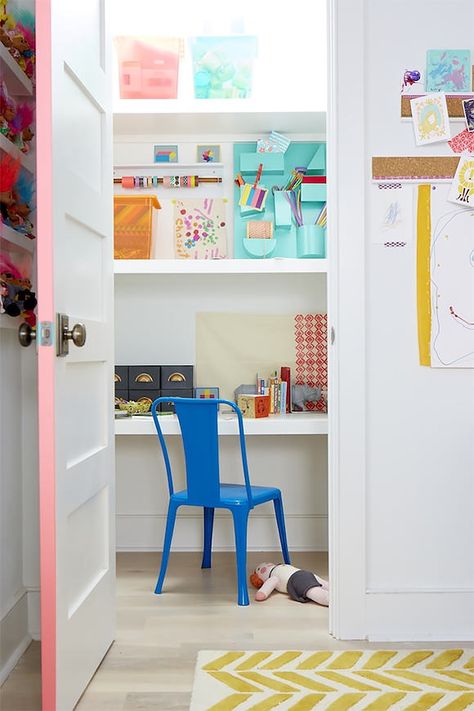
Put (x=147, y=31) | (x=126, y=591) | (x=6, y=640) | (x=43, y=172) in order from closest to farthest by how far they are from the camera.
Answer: (x=43, y=172), (x=6, y=640), (x=126, y=591), (x=147, y=31)

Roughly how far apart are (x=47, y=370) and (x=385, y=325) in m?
1.22

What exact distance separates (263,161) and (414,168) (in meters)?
1.28

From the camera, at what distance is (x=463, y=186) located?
2.64 meters

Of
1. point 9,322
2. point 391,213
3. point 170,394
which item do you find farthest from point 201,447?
point 391,213

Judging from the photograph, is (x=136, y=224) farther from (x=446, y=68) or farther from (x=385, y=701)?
(x=385, y=701)

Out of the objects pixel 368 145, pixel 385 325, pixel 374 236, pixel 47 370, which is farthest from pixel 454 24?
pixel 47 370

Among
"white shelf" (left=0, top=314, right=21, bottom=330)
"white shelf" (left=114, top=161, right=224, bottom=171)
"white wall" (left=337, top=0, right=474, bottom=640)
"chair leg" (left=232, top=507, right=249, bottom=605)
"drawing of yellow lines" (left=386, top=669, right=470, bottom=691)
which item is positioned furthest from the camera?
"white shelf" (left=114, top=161, right=224, bottom=171)

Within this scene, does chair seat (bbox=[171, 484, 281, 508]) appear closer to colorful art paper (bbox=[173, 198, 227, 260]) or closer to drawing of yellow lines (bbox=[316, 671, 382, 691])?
drawing of yellow lines (bbox=[316, 671, 382, 691])

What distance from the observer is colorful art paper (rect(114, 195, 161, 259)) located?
362 centimetres

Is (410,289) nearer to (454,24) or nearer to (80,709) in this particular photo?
(454,24)

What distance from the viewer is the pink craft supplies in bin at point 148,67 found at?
3.60 metres

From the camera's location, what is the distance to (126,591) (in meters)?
3.20

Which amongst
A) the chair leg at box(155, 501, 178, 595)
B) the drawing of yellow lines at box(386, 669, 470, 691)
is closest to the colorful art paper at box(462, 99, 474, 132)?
the drawing of yellow lines at box(386, 669, 470, 691)

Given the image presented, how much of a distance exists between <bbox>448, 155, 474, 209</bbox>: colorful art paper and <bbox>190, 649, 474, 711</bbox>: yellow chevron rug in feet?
4.53
